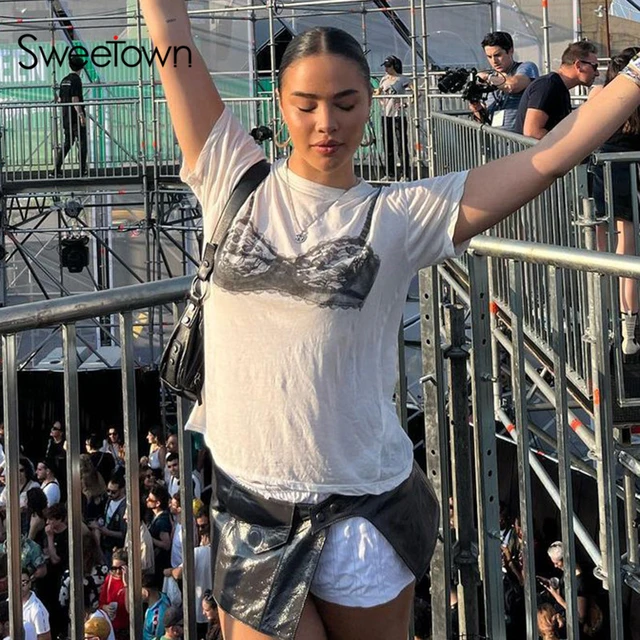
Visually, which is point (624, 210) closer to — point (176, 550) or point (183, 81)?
point (176, 550)

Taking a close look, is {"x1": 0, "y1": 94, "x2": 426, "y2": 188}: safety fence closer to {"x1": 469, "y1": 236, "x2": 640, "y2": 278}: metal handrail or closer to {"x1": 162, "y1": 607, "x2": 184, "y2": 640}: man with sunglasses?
{"x1": 162, "y1": 607, "x2": 184, "y2": 640}: man with sunglasses

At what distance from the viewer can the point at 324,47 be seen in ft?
6.85

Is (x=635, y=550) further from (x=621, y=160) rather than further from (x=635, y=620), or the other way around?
(x=635, y=620)

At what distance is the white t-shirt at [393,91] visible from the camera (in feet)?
43.0

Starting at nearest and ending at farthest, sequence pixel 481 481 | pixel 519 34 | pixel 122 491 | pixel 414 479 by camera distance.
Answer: pixel 414 479, pixel 481 481, pixel 122 491, pixel 519 34

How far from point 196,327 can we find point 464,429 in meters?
0.96

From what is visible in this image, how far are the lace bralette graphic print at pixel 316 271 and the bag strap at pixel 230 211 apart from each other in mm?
61

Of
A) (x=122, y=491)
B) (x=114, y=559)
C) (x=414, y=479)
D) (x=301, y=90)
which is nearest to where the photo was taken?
(x=301, y=90)

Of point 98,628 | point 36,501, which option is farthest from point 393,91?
point 98,628

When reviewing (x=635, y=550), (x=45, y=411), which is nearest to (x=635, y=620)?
(x=635, y=550)

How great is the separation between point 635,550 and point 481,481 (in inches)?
66.7

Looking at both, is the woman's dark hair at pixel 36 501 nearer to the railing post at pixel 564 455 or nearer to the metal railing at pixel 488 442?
the metal railing at pixel 488 442

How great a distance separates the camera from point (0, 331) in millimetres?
2406

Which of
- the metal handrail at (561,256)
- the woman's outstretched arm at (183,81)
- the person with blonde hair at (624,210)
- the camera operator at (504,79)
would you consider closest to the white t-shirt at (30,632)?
the metal handrail at (561,256)
